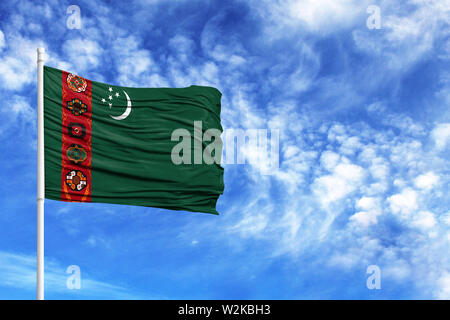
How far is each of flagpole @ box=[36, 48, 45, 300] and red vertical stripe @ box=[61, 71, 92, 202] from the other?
719mm

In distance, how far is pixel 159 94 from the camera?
51.0 ft

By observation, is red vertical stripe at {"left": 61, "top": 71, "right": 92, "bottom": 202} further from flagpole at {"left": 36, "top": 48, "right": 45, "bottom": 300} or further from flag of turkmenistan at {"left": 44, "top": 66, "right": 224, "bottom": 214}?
flagpole at {"left": 36, "top": 48, "right": 45, "bottom": 300}

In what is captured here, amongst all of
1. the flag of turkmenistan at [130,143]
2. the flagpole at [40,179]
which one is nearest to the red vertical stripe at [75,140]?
the flag of turkmenistan at [130,143]

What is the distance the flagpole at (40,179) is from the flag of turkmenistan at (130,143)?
283 millimetres

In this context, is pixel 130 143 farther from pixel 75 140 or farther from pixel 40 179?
pixel 40 179

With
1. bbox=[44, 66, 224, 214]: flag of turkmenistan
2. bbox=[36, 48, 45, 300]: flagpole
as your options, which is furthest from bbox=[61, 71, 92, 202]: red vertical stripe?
bbox=[36, 48, 45, 300]: flagpole

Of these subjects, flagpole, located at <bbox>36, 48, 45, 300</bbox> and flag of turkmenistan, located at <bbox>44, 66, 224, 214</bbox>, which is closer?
flagpole, located at <bbox>36, 48, 45, 300</bbox>

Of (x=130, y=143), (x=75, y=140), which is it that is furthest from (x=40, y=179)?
(x=130, y=143)

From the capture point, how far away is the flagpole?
38.2 feet

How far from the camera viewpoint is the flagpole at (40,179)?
11656mm

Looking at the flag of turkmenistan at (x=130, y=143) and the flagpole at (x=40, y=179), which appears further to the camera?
the flag of turkmenistan at (x=130, y=143)

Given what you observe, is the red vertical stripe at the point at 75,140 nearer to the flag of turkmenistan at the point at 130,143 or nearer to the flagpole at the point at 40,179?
the flag of turkmenistan at the point at 130,143
